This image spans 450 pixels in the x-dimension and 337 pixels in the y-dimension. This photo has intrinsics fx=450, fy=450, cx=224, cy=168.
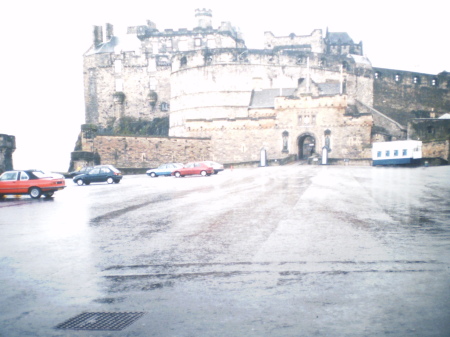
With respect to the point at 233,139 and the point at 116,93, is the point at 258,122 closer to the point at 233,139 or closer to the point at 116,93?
the point at 233,139

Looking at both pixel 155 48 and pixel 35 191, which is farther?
pixel 155 48

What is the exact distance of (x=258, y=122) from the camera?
48.5m

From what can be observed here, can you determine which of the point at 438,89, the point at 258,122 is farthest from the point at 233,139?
the point at 438,89

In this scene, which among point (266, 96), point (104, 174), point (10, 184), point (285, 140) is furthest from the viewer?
point (266, 96)

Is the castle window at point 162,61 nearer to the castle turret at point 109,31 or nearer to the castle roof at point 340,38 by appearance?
the castle turret at point 109,31

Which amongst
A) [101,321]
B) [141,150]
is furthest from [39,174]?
[141,150]

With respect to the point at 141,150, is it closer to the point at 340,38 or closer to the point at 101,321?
the point at 101,321

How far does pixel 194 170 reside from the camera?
3091 centimetres

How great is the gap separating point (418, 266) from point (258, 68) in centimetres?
5210

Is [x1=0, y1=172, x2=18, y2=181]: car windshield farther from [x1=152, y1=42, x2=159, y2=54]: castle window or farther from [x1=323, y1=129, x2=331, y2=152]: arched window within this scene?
[x1=152, y1=42, x2=159, y2=54]: castle window

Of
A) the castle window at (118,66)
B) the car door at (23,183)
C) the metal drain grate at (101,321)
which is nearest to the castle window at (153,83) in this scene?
the castle window at (118,66)

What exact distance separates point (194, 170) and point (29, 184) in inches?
584

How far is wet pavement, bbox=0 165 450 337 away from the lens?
14.4 feet

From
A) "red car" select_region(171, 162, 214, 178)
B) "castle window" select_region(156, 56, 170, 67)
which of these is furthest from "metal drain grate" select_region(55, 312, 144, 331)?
"castle window" select_region(156, 56, 170, 67)
